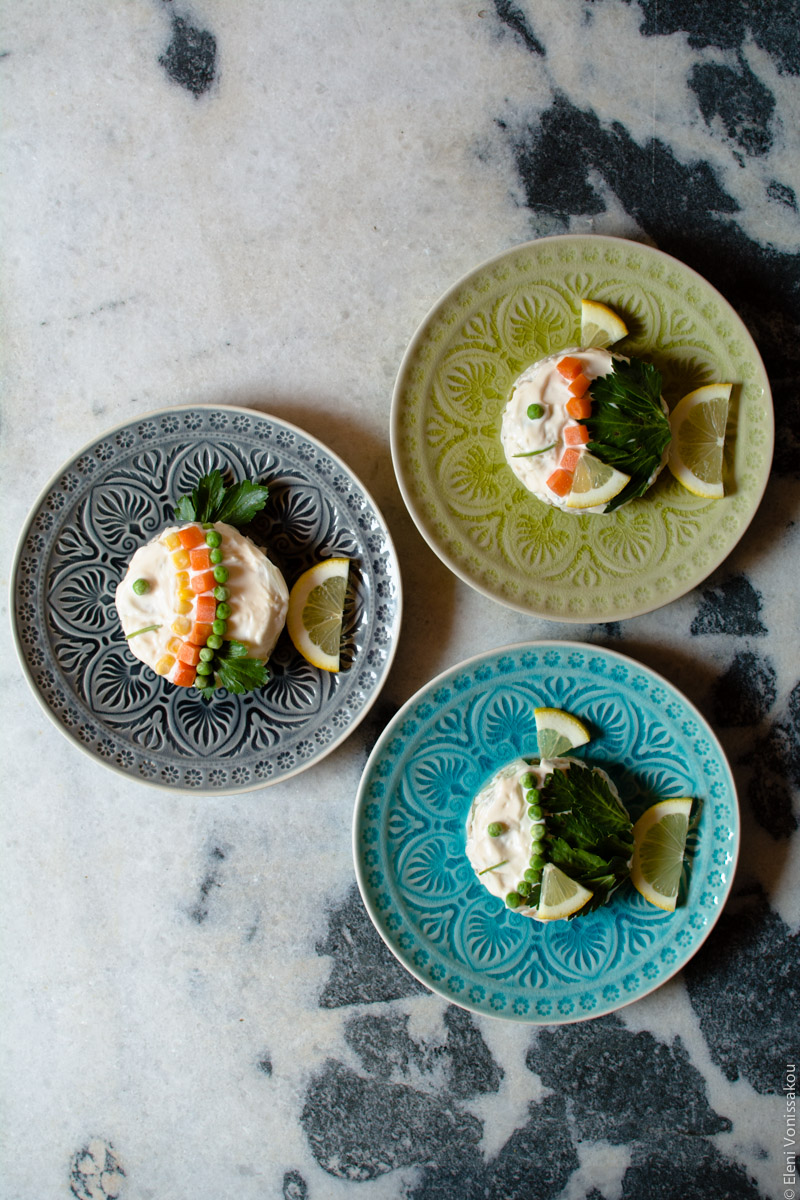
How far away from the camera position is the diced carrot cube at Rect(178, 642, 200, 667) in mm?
2357

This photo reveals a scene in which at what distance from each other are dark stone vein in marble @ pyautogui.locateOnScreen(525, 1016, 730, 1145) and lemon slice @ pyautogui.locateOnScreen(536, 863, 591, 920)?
669mm

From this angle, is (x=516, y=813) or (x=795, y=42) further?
(x=795, y=42)

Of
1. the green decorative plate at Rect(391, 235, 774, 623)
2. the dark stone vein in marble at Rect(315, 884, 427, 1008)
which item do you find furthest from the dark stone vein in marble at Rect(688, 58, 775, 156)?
the dark stone vein in marble at Rect(315, 884, 427, 1008)

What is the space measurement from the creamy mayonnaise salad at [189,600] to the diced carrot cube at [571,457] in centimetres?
102

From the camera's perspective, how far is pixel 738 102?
263cm

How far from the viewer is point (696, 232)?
264 centimetres

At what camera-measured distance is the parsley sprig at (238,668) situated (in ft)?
7.81

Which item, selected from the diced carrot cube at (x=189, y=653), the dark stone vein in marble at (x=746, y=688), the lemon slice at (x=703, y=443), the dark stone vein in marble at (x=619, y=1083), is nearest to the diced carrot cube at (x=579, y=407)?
the lemon slice at (x=703, y=443)

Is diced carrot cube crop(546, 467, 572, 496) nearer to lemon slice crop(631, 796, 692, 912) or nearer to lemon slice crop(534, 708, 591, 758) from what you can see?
lemon slice crop(534, 708, 591, 758)

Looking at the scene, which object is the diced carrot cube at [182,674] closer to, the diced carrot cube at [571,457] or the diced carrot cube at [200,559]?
the diced carrot cube at [200,559]

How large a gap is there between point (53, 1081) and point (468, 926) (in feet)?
5.68

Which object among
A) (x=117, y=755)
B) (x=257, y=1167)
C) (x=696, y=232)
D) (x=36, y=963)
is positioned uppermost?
(x=696, y=232)

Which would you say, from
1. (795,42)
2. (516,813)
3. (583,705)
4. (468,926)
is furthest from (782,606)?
(795,42)

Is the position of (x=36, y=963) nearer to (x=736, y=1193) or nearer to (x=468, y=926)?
(x=468, y=926)
